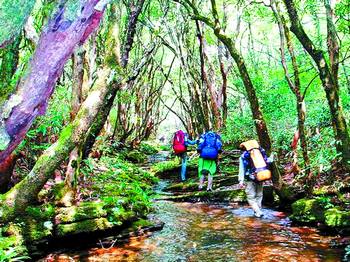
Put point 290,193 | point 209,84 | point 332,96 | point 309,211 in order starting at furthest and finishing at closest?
point 209,84, point 290,193, point 332,96, point 309,211

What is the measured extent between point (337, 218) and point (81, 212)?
190 inches

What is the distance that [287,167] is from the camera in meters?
13.6

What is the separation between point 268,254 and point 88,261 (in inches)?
117

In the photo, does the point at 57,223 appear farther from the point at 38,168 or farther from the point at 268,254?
the point at 268,254

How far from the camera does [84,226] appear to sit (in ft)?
23.1

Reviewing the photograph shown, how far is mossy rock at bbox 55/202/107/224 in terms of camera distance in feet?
22.9

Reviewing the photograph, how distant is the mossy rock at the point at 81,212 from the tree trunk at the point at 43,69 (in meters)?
3.88

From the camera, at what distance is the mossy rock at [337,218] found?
279 inches

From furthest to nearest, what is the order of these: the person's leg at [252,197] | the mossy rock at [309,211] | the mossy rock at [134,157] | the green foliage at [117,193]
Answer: the mossy rock at [134,157]
the person's leg at [252,197]
the green foliage at [117,193]
the mossy rock at [309,211]

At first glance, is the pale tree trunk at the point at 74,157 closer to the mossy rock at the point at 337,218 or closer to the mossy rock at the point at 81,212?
the mossy rock at the point at 81,212

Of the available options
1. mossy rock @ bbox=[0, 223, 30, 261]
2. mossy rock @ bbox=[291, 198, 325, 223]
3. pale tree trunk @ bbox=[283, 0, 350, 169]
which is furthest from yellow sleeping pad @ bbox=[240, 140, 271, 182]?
mossy rock @ bbox=[0, 223, 30, 261]

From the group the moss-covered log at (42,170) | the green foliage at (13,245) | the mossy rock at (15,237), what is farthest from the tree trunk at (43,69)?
the mossy rock at (15,237)

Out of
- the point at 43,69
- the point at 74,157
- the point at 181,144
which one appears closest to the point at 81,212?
the point at 74,157

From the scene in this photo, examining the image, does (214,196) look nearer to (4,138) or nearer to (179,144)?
(179,144)
